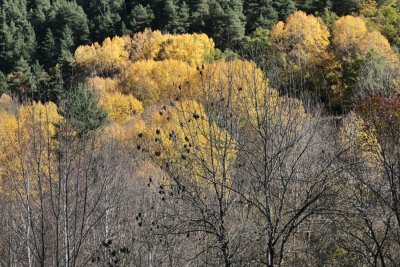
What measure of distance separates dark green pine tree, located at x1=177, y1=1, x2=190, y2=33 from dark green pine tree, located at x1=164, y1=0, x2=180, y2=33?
45 cm

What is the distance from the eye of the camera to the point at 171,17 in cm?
6912

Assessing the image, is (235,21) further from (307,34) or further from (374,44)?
(374,44)

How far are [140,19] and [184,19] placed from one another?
820 centimetres

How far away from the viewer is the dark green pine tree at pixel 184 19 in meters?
67.8

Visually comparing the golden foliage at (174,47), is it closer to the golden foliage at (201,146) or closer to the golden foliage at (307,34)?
the golden foliage at (307,34)

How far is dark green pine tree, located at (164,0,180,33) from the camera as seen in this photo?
224 feet

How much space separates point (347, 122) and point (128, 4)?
68077mm

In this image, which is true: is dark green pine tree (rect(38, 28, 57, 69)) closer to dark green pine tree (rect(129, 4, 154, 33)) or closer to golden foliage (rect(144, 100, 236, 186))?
dark green pine tree (rect(129, 4, 154, 33))

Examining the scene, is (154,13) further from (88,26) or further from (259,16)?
(259,16)

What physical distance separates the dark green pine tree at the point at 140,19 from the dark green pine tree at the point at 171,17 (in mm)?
4088

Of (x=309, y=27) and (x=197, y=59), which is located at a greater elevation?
(x=309, y=27)

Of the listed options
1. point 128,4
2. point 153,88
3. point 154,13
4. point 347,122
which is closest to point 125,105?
point 153,88

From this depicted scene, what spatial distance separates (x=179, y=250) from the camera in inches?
432

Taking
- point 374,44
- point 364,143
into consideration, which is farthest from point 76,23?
point 364,143
